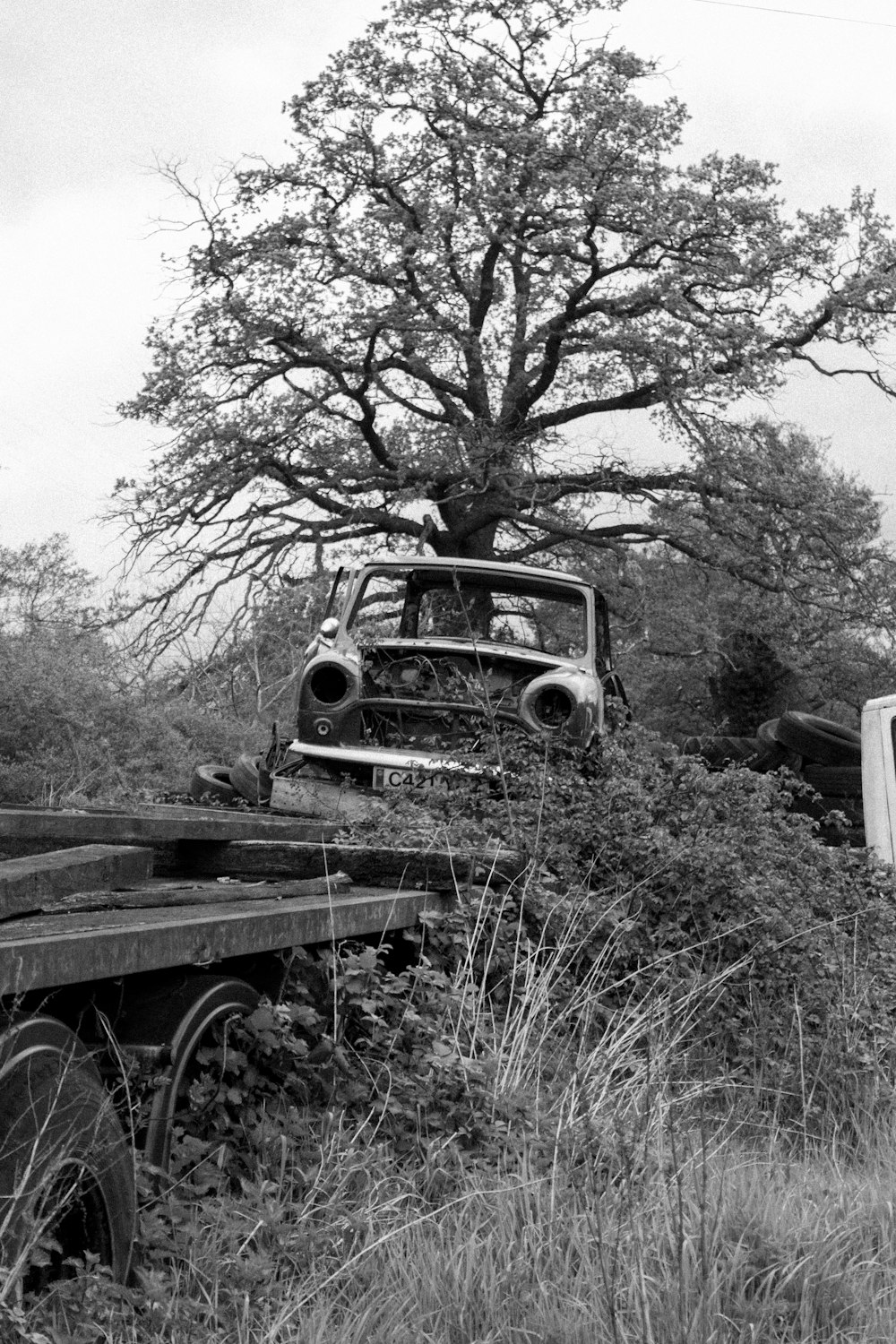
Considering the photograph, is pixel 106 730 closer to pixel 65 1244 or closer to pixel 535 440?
pixel 535 440

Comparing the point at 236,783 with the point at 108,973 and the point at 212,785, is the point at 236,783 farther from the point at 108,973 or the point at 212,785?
the point at 108,973

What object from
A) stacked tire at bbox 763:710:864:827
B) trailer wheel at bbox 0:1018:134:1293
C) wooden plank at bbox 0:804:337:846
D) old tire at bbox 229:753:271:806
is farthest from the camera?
stacked tire at bbox 763:710:864:827

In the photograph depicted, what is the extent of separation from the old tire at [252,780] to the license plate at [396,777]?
39.2 inches

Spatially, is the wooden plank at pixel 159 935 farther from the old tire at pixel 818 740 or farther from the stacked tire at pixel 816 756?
the old tire at pixel 818 740

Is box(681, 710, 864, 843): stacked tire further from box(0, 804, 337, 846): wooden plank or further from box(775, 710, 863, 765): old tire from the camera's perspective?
box(0, 804, 337, 846): wooden plank

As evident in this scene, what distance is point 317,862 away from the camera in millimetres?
4590

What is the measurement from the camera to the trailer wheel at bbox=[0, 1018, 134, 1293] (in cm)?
233

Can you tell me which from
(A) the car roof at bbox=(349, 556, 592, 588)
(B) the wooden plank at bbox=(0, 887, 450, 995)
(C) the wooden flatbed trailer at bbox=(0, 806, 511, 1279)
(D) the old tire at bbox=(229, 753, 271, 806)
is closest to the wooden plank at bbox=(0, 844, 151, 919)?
(C) the wooden flatbed trailer at bbox=(0, 806, 511, 1279)

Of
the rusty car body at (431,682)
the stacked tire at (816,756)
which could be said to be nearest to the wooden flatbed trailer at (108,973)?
the rusty car body at (431,682)

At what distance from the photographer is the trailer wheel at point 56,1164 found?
2328 mm

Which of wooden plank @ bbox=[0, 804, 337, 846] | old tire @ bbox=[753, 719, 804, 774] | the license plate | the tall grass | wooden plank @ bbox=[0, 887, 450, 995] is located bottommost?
the tall grass

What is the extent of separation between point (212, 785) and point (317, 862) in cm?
492

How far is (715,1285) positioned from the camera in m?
2.65

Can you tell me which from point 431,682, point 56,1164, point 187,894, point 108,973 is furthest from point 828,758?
point 56,1164
